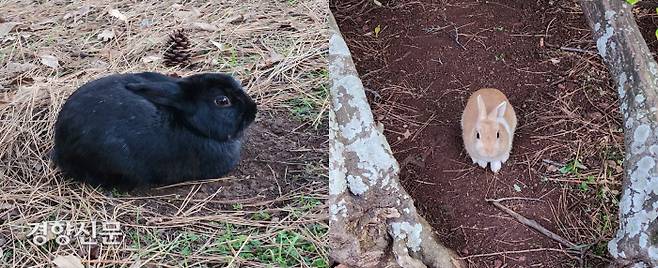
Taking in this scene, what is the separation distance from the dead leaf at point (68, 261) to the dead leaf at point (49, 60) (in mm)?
476

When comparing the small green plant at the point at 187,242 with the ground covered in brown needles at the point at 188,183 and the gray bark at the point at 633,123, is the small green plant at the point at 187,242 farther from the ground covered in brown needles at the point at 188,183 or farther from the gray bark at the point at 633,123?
the gray bark at the point at 633,123

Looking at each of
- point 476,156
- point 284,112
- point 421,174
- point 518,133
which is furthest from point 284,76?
point 518,133

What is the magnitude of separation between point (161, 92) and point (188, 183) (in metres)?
0.17

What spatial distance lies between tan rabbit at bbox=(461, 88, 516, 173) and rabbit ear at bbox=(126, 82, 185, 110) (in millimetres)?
735

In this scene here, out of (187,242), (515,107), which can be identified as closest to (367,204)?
(187,242)

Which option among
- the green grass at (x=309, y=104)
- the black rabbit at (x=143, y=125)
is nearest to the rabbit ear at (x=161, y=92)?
the black rabbit at (x=143, y=125)

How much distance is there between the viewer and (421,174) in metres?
1.59

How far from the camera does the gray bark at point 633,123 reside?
124 cm

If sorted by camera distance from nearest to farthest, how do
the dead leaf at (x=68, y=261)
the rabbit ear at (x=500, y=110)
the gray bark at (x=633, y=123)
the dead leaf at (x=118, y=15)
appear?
the dead leaf at (x=68, y=261) < the gray bark at (x=633, y=123) < the dead leaf at (x=118, y=15) < the rabbit ear at (x=500, y=110)

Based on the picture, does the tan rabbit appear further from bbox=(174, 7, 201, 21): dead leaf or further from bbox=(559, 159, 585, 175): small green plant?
bbox=(174, 7, 201, 21): dead leaf

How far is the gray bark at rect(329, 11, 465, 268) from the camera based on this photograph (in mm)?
1325

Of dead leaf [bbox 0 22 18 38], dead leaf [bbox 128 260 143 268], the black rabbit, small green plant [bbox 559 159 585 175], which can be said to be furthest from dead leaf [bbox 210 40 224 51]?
small green plant [bbox 559 159 585 175]

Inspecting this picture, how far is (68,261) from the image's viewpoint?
3.18 feet

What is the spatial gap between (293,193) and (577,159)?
0.71 metres
